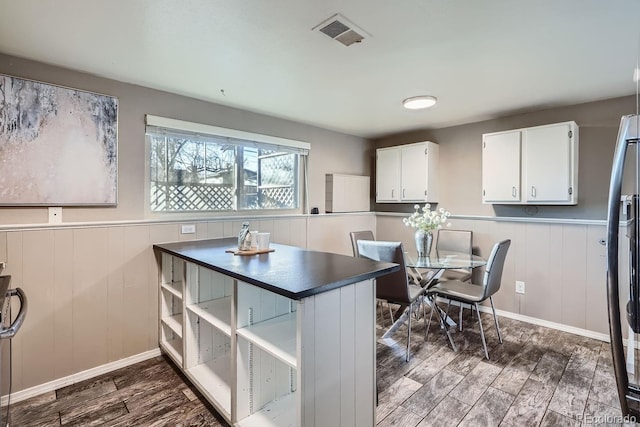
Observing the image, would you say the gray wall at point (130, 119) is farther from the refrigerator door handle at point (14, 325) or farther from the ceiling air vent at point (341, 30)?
the ceiling air vent at point (341, 30)

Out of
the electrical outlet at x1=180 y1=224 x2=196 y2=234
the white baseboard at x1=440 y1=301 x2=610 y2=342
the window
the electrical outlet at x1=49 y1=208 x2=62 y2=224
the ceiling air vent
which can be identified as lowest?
the white baseboard at x1=440 y1=301 x2=610 y2=342

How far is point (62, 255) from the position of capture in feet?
7.30

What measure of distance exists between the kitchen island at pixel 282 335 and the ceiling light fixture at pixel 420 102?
1.78 m

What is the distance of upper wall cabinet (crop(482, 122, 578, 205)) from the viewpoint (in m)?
2.95

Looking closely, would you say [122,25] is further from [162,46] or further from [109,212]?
[109,212]

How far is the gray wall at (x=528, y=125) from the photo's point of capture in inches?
115

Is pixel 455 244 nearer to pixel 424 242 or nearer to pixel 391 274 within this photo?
pixel 424 242

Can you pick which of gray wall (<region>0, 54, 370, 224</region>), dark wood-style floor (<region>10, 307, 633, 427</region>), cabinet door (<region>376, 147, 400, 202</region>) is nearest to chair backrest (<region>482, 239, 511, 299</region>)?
dark wood-style floor (<region>10, 307, 633, 427</region>)

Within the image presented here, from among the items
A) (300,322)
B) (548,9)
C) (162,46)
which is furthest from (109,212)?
(548,9)

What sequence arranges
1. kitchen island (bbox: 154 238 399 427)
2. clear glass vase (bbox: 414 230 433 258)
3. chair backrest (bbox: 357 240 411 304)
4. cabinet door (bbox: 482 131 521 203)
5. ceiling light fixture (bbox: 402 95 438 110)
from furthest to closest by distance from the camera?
cabinet door (bbox: 482 131 521 203), clear glass vase (bbox: 414 230 433 258), ceiling light fixture (bbox: 402 95 438 110), chair backrest (bbox: 357 240 411 304), kitchen island (bbox: 154 238 399 427)

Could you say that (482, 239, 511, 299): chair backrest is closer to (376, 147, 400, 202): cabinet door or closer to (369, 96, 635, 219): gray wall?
(369, 96, 635, 219): gray wall

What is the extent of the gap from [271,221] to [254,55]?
1759 mm

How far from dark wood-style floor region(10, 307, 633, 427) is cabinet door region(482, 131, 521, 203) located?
149 cm

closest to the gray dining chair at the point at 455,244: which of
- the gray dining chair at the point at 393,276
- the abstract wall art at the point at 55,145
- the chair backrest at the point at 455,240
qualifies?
the chair backrest at the point at 455,240
